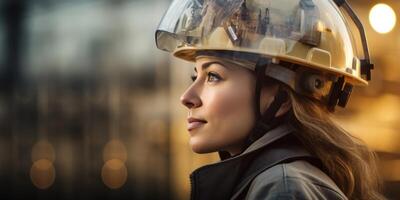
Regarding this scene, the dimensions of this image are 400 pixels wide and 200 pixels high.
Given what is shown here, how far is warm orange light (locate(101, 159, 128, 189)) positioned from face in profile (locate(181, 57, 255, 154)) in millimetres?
5726

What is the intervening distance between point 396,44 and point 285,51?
15.1 ft

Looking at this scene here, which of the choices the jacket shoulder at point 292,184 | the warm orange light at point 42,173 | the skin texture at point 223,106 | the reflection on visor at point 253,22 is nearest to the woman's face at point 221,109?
the skin texture at point 223,106

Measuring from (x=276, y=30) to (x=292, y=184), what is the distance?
578mm

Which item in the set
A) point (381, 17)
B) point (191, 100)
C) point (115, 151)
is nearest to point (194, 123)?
point (191, 100)

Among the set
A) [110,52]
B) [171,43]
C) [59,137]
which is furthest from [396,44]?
[171,43]

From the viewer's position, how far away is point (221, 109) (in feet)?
8.07

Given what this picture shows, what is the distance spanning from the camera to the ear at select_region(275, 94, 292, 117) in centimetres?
252

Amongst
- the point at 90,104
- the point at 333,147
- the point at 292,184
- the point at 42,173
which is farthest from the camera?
the point at 42,173

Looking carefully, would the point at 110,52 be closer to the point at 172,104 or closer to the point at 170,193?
the point at 172,104

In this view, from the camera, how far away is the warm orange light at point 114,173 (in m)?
8.22

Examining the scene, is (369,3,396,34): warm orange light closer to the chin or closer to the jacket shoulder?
the chin

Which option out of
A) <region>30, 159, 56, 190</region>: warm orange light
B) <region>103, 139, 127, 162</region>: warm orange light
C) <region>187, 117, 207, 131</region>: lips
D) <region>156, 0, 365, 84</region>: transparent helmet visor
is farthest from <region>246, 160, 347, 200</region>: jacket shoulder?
<region>30, 159, 56, 190</region>: warm orange light

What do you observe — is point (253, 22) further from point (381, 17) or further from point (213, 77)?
point (381, 17)

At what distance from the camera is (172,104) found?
7902 millimetres
